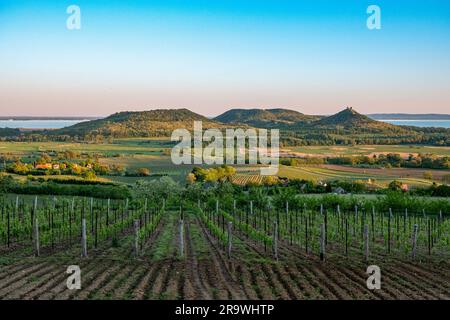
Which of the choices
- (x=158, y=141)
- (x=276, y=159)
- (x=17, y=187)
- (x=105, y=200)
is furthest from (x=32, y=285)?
(x=158, y=141)

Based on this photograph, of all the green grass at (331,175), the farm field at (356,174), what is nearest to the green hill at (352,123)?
the farm field at (356,174)

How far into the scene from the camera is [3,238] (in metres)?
15.8

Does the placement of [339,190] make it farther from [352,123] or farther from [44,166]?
[352,123]

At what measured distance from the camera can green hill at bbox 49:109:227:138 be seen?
96188mm

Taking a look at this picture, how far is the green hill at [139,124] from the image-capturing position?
316 feet

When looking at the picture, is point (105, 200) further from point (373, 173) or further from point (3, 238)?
point (373, 173)

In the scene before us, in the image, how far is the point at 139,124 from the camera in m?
101

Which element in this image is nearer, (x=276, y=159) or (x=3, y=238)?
(x=3, y=238)

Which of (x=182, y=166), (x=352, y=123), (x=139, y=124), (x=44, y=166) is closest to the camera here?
(x=44, y=166)

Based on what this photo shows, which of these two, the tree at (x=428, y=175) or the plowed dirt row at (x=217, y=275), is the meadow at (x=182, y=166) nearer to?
the tree at (x=428, y=175)

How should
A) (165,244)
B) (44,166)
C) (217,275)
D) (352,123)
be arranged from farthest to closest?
(352,123), (44,166), (165,244), (217,275)

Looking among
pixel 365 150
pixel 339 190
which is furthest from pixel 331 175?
pixel 365 150

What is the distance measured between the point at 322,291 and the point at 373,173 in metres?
49.8
